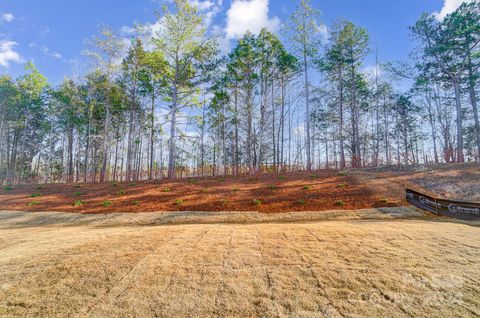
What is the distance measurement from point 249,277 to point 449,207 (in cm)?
953

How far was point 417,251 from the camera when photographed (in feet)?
12.2

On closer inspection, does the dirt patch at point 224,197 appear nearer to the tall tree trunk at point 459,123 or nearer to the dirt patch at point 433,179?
the dirt patch at point 433,179

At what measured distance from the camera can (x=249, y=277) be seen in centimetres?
305

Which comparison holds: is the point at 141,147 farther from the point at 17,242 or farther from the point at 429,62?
the point at 429,62

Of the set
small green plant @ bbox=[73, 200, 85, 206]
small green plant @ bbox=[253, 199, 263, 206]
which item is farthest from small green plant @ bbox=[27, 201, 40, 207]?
small green plant @ bbox=[253, 199, 263, 206]

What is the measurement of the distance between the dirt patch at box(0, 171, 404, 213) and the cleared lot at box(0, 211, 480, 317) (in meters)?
5.48

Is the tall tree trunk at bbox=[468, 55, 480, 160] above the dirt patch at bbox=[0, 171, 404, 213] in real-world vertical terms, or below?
above

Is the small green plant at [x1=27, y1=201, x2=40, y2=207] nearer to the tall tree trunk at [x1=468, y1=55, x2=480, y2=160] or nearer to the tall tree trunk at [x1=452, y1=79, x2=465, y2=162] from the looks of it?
the tall tree trunk at [x1=452, y1=79, x2=465, y2=162]

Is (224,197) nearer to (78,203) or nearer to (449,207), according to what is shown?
(78,203)

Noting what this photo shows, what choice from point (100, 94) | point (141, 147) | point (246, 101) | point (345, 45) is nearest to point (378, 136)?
point (345, 45)

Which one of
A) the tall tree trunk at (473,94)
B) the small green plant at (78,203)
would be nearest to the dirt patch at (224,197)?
the small green plant at (78,203)

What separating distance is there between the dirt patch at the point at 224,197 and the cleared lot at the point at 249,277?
18.0 feet

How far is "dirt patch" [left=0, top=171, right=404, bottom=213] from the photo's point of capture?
33.0 ft

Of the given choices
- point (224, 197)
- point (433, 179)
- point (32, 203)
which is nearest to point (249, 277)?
point (224, 197)
